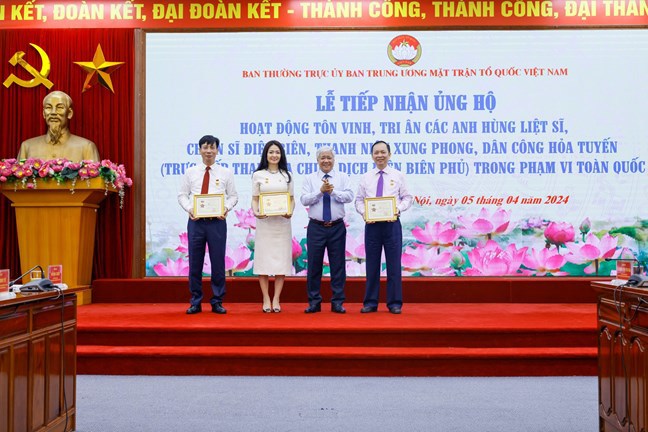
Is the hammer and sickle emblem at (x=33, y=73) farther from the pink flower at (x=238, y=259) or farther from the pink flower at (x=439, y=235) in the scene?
the pink flower at (x=439, y=235)

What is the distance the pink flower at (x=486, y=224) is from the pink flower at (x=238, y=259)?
1.90 meters

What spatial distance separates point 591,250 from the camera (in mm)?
5691

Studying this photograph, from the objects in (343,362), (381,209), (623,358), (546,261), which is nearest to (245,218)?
(381,209)

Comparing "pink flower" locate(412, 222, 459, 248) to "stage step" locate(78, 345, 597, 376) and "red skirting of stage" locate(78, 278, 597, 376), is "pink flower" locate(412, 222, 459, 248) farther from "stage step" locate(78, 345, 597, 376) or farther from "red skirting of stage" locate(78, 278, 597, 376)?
"stage step" locate(78, 345, 597, 376)

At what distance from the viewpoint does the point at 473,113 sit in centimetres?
575

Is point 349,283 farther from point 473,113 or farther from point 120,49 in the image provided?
point 120,49

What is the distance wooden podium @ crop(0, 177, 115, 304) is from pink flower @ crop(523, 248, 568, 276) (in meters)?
3.69

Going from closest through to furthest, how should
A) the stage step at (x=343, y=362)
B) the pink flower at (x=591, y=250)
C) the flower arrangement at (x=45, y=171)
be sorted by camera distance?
the stage step at (x=343, y=362), the flower arrangement at (x=45, y=171), the pink flower at (x=591, y=250)

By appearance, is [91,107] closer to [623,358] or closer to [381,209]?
[381,209]

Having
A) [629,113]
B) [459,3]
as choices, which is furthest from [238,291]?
[629,113]

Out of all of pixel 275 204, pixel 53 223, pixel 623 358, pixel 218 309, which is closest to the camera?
pixel 623 358

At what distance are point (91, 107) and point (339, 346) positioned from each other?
10.9 ft

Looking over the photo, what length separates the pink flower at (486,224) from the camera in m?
5.73

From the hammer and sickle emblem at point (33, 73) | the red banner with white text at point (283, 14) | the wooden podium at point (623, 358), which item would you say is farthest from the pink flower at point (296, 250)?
the wooden podium at point (623, 358)
